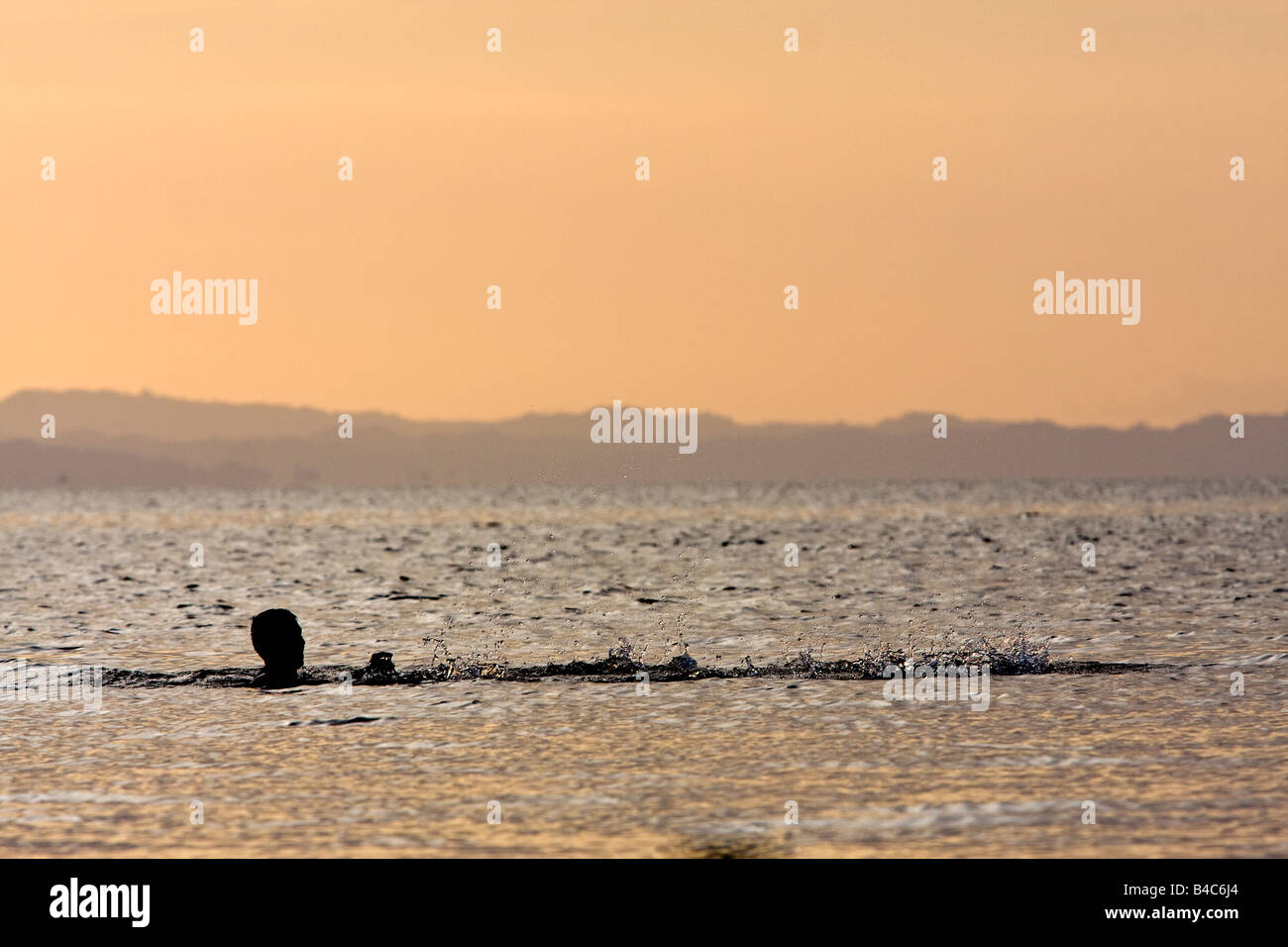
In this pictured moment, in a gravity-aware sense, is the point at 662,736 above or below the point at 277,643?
below

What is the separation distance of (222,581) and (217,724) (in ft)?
129

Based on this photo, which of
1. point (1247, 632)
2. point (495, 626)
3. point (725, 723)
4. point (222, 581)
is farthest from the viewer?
point (222, 581)

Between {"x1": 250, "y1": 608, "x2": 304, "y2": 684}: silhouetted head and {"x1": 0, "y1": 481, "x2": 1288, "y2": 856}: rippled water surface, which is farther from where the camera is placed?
{"x1": 250, "y1": 608, "x2": 304, "y2": 684}: silhouetted head

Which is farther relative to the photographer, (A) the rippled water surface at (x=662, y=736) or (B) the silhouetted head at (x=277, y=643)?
(B) the silhouetted head at (x=277, y=643)

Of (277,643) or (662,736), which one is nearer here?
(662,736)

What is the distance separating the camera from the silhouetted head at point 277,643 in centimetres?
2845

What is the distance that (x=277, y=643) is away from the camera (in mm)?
28531

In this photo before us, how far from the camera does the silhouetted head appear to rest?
28453 mm

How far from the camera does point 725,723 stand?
2273 centimetres

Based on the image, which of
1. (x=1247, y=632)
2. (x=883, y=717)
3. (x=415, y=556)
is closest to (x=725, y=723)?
(x=883, y=717)

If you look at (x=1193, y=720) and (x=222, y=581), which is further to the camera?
(x=222, y=581)

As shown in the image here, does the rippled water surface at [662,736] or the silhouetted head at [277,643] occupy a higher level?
the silhouetted head at [277,643]
